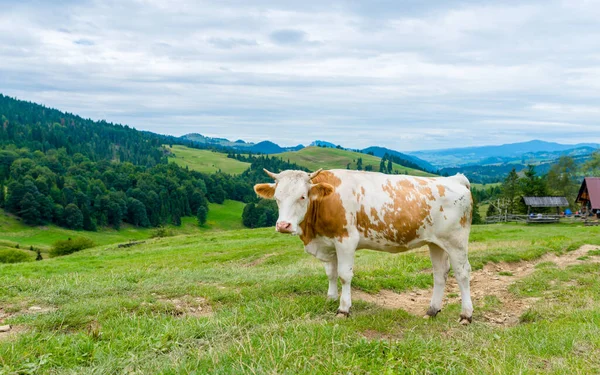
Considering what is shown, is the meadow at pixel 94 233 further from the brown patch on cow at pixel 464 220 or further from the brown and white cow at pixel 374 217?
the brown patch on cow at pixel 464 220

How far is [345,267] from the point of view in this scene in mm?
8945

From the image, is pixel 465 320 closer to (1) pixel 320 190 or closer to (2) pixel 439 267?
(2) pixel 439 267

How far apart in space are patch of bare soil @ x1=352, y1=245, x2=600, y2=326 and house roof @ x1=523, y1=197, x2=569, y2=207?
58.2m

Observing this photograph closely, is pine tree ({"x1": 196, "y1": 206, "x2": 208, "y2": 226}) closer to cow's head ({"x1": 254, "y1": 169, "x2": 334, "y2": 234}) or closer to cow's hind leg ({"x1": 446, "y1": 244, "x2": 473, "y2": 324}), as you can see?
cow's head ({"x1": 254, "y1": 169, "x2": 334, "y2": 234})

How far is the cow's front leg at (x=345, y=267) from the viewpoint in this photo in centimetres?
875

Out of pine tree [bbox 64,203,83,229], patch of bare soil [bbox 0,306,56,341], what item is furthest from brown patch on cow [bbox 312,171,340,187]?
pine tree [bbox 64,203,83,229]

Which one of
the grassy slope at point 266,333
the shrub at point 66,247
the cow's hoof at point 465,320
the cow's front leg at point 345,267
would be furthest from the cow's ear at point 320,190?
the shrub at point 66,247

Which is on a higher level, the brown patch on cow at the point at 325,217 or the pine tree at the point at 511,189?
the brown patch on cow at the point at 325,217

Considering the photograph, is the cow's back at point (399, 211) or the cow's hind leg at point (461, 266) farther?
the cow's hind leg at point (461, 266)

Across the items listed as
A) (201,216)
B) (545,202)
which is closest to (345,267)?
(545,202)

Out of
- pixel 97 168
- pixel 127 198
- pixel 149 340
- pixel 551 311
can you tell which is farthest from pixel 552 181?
pixel 97 168

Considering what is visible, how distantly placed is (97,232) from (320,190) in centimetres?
14018

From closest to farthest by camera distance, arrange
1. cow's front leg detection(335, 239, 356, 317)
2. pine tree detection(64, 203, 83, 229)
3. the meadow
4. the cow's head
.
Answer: the cow's head
cow's front leg detection(335, 239, 356, 317)
the meadow
pine tree detection(64, 203, 83, 229)

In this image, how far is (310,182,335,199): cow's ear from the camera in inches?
347
